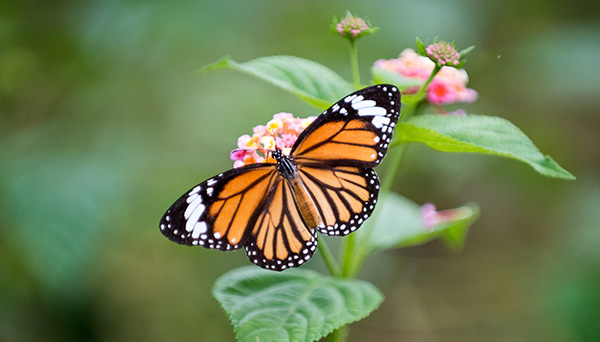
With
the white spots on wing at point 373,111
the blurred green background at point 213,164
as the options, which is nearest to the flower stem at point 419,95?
the white spots on wing at point 373,111

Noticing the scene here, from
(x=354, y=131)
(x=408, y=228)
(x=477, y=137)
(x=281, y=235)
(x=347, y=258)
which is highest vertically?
(x=354, y=131)

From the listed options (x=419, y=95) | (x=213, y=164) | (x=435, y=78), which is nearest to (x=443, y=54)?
(x=419, y=95)

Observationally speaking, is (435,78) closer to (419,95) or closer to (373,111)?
(419,95)

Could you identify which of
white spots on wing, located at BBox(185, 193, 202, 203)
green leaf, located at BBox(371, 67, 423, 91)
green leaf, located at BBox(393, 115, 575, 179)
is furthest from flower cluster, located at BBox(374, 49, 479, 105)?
white spots on wing, located at BBox(185, 193, 202, 203)

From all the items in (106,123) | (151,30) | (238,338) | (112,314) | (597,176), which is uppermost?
(151,30)

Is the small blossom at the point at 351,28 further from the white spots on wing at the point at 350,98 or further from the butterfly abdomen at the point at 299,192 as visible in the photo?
the butterfly abdomen at the point at 299,192

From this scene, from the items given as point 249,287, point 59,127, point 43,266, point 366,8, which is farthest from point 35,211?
point 366,8

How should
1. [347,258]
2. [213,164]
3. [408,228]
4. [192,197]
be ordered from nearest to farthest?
[192,197], [347,258], [408,228], [213,164]

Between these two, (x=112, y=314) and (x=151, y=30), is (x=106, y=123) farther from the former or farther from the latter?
(x=112, y=314)
